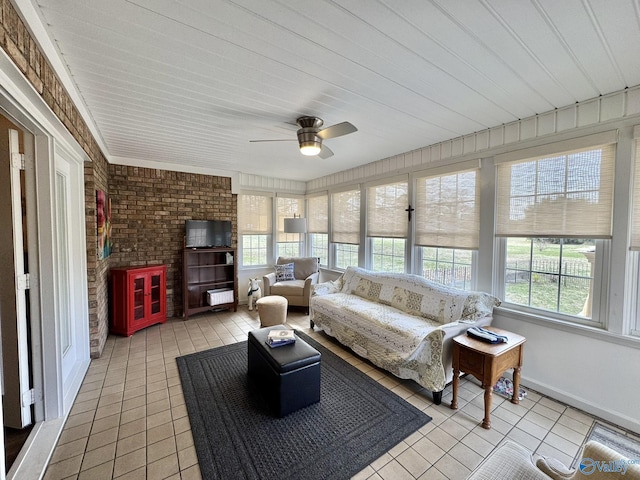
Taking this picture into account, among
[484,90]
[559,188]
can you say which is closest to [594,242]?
[559,188]

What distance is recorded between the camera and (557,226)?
7.89ft

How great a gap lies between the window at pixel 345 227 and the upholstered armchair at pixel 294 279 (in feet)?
1.73

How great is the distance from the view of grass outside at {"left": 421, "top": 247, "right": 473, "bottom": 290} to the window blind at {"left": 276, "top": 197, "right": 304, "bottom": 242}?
3075 mm

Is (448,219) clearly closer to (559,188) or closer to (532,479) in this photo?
(559,188)

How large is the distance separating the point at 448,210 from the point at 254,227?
3.67m

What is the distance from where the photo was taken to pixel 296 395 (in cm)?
213

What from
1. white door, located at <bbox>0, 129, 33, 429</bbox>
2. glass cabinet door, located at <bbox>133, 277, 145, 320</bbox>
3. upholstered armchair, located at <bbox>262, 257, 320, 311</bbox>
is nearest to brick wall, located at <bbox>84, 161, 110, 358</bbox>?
glass cabinet door, located at <bbox>133, 277, 145, 320</bbox>

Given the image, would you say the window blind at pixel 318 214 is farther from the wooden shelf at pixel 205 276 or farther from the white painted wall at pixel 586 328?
the white painted wall at pixel 586 328

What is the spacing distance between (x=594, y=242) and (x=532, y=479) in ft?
6.93

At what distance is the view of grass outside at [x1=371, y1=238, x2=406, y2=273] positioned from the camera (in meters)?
3.96

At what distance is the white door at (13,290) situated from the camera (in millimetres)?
1788

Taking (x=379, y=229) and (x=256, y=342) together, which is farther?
(x=379, y=229)

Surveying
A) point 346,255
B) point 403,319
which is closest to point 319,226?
point 346,255

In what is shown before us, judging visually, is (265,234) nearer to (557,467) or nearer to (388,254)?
(388,254)
